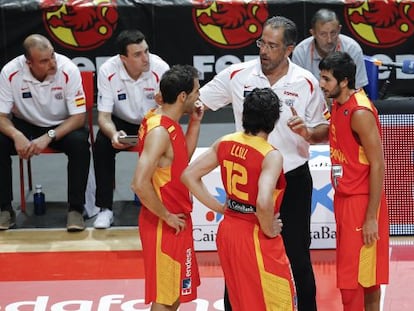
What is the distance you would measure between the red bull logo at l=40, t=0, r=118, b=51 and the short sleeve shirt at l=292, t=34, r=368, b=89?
3.06 m

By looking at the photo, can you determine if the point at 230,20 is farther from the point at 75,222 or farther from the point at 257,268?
the point at 257,268

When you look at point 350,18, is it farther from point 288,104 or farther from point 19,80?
point 288,104

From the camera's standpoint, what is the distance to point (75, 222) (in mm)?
7883

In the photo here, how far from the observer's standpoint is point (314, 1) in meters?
10.7

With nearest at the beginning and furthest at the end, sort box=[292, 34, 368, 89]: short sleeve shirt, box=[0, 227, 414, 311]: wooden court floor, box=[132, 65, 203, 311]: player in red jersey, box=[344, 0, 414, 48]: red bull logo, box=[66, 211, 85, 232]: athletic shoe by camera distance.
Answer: box=[132, 65, 203, 311]: player in red jersey
box=[0, 227, 414, 311]: wooden court floor
box=[66, 211, 85, 232]: athletic shoe
box=[292, 34, 368, 89]: short sleeve shirt
box=[344, 0, 414, 48]: red bull logo

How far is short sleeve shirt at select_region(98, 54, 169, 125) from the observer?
805cm

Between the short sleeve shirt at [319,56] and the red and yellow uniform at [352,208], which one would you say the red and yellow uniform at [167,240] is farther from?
the short sleeve shirt at [319,56]

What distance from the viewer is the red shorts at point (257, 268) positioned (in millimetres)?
4957

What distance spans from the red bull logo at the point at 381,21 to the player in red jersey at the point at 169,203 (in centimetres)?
566

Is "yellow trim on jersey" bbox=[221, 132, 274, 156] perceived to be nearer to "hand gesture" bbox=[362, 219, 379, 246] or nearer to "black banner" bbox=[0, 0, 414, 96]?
"hand gesture" bbox=[362, 219, 379, 246]

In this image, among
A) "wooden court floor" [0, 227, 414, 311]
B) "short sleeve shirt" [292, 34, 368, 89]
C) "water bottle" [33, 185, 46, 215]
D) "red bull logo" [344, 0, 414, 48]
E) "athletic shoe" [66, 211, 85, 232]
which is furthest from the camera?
"red bull logo" [344, 0, 414, 48]

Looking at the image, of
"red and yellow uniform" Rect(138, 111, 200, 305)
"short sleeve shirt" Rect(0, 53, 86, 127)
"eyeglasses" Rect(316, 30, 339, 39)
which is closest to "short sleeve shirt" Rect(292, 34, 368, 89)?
"eyeglasses" Rect(316, 30, 339, 39)

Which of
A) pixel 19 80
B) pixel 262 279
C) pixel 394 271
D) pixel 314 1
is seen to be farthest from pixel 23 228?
pixel 314 1

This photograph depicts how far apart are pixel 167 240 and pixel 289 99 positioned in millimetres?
1115
